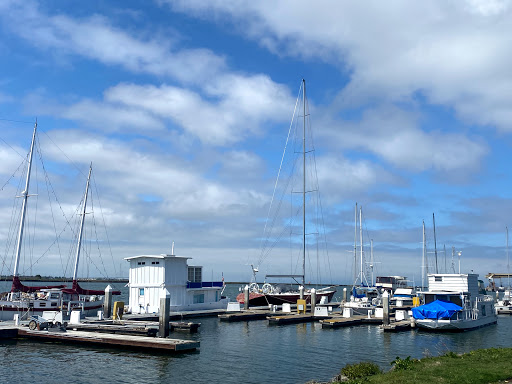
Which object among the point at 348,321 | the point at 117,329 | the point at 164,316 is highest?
the point at 164,316

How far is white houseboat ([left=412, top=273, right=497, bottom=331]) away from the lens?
48.3m

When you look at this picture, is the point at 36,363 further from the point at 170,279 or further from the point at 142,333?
the point at 170,279

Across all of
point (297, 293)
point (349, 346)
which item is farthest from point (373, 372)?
point (297, 293)

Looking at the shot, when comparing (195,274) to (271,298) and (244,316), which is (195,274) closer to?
(244,316)

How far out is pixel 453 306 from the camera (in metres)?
49.0

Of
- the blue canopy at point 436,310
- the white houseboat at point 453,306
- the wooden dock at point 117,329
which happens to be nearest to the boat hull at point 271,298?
the white houseboat at point 453,306

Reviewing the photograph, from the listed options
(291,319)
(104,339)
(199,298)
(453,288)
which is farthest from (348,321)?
(104,339)

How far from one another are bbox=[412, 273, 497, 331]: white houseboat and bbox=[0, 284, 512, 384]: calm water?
1.26 metres

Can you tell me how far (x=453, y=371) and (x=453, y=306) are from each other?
3110 centimetres

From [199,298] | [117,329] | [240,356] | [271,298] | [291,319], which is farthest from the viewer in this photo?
[271,298]

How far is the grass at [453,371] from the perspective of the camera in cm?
1878

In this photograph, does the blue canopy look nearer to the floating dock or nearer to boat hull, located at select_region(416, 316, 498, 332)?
boat hull, located at select_region(416, 316, 498, 332)

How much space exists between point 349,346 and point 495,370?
1990 cm

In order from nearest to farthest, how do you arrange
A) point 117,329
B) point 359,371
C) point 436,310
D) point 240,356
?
point 359,371, point 240,356, point 117,329, point 436,310
